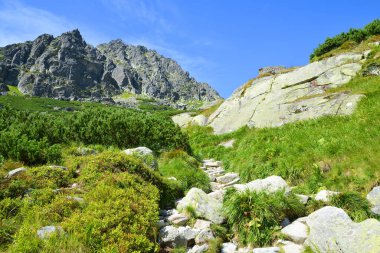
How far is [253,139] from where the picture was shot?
19.0 meters

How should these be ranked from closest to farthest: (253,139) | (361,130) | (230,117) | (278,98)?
(361,130) < (253,139) < (278,98) < (230,117)

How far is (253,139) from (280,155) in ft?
14.8

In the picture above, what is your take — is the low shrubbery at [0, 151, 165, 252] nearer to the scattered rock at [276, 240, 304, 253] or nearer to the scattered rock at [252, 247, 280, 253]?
the scattered rock at [252, 247, 280, 253]

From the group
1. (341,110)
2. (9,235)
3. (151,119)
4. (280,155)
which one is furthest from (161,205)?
(341,110)

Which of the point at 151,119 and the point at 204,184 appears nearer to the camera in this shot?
the point at 204,184

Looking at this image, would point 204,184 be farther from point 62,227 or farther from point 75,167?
point 62,227

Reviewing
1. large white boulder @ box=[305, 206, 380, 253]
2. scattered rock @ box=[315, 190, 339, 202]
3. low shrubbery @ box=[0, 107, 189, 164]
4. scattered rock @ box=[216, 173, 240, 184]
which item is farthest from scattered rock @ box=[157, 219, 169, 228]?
low shrubbery @ box=[0, 107, 189, 164]

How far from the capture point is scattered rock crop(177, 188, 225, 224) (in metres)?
9.12

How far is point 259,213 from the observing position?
843cm

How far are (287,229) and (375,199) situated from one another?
10.6 feet

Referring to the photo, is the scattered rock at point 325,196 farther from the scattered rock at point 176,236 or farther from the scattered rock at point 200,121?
the scattered rock at point 200,121

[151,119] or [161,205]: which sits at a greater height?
[151,119]

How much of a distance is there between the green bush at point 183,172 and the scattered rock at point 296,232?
16.5 feet

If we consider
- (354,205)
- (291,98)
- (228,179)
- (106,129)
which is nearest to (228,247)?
(354,205)
